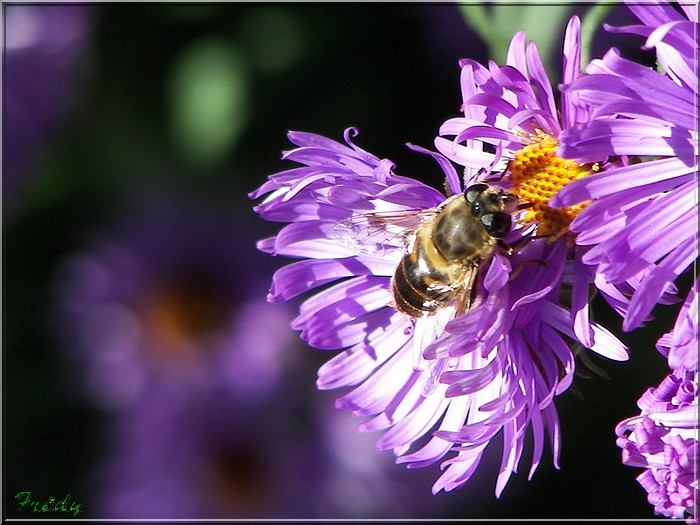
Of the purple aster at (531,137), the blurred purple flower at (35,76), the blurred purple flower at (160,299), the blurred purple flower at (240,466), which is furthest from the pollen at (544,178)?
the blurred purple flower at (35,76)

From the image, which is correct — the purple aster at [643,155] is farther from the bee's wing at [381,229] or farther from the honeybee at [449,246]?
the bee's wing at [381,229]

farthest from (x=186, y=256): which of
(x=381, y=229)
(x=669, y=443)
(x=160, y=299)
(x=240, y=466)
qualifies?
(x=669, y=443)

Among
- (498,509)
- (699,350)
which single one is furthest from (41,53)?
(699,350)

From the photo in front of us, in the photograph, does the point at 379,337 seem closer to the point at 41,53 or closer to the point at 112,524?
the point at 112,524

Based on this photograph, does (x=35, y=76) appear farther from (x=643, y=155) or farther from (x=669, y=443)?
(x=669, y=443)

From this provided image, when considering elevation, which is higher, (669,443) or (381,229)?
(381,229)

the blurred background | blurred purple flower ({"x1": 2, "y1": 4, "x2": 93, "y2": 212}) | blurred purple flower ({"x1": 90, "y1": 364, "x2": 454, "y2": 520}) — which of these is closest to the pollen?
the blurred background

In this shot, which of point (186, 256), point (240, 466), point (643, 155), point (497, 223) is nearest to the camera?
point (643, 155)
